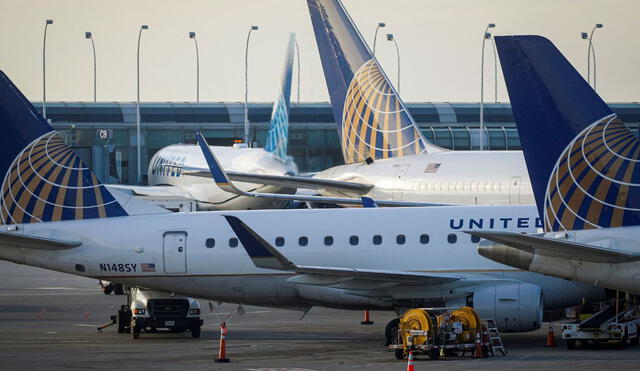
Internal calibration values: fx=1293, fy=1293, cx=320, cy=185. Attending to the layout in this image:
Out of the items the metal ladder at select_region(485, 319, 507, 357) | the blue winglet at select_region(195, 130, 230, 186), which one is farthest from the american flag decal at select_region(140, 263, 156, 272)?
the metal ladder at select_region(485, 319, 507, 357)

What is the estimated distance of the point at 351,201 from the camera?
43156 mm

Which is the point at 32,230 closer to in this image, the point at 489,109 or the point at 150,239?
the point at 150,239

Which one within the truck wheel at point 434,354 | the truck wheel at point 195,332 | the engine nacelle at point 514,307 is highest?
the engine nacelle at point 514,307

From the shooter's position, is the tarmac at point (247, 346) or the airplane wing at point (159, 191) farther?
the airplane wing at point (159, 191)

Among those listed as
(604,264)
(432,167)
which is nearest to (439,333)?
(604,264)

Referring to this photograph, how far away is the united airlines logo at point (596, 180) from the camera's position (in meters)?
22.0

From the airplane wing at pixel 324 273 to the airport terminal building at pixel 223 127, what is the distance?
59691 millimetres

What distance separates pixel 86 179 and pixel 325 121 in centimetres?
7734

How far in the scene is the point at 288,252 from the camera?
3089 cm

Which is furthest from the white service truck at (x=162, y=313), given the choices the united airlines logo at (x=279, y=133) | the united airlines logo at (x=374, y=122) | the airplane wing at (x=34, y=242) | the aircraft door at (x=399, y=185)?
the united airlines logo at (x=279, y=133)

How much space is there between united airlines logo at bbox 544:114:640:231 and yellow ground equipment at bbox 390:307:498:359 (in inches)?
199

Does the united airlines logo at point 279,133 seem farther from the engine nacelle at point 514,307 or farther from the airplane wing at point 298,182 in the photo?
the engine nacelle at point 514,307

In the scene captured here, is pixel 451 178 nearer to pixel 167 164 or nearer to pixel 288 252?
pixel 288 252

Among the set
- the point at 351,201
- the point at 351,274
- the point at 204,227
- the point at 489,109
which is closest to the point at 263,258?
the point at 351,274
